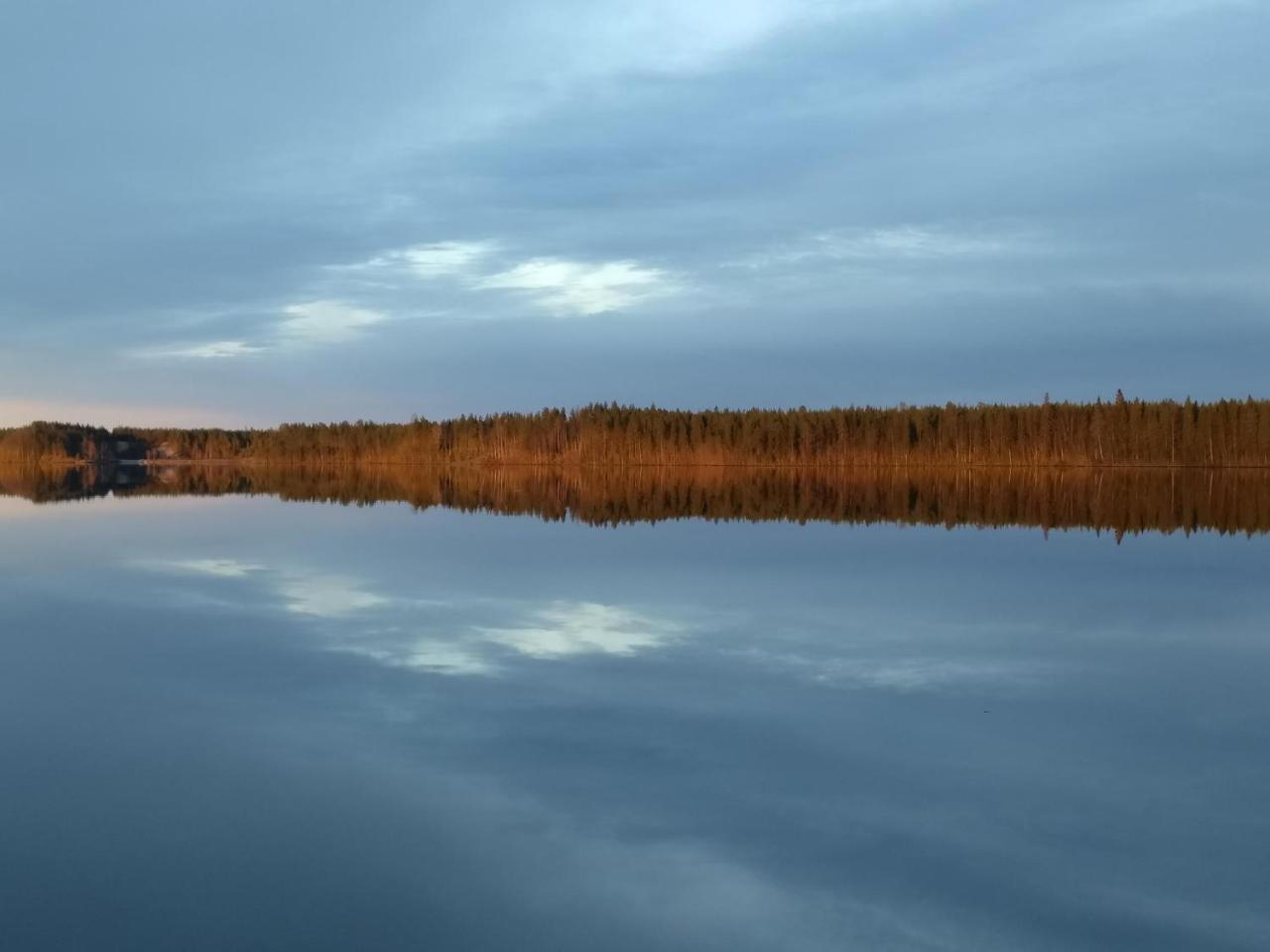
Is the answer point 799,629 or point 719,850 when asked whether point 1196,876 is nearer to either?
point 719,850

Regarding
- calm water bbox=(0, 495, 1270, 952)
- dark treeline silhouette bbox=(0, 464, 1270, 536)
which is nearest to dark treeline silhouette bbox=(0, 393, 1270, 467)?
dark treeline silhouette bbox=(0, 464, 1270, 536)

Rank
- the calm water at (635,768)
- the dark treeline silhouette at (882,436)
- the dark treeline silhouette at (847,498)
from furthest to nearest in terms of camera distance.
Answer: the dark treeline silhouette at (882,436) < the dark treeline silhouette at (847,498) < the calm water at (635,768)

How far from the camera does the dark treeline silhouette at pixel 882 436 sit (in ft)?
191

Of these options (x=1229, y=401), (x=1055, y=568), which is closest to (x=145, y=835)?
(x=1055, y=568)

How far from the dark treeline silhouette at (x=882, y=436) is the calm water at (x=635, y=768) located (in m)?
48.0

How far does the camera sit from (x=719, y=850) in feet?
15.5

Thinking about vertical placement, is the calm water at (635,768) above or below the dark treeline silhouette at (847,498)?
below

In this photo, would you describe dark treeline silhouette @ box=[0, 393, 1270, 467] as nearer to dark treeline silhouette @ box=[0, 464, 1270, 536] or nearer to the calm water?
dark treeline silhouette @ box=[0, 464, 1270, 536]

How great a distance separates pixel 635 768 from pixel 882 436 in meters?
56.8

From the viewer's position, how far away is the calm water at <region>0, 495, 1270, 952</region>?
4152mm

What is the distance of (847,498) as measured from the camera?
3072 cm

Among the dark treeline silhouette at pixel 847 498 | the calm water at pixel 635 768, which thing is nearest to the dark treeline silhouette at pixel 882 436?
the dark treeline silhouette at pixel 847 498

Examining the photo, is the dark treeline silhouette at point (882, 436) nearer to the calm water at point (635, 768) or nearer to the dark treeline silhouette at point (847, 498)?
the dark treeline silhouette at point (847, 498)

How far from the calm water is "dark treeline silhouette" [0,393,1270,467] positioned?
48040 mm
